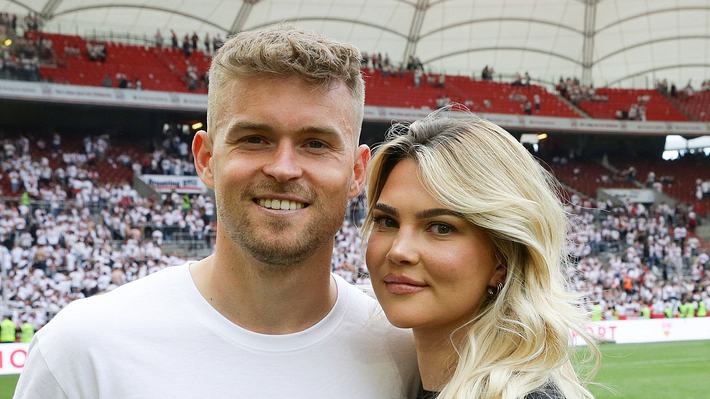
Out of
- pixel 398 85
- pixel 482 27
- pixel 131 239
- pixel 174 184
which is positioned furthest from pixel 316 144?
pixel 482 27

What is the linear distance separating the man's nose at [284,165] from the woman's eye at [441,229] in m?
0.60

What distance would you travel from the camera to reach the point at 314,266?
265 cm

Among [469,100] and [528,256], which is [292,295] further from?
[469,100]

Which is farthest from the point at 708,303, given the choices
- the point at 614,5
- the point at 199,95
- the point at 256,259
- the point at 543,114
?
the point at 256,259

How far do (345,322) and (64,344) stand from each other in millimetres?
957

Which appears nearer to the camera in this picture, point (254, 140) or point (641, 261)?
point (254, 140)

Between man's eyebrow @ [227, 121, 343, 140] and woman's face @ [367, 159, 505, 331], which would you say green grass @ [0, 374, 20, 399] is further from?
man's eyebrow @ [227, 121, 343, 140]

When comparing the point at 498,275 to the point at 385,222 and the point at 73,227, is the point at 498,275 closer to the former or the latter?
the point at 385,222

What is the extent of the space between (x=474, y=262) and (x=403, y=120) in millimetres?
24092

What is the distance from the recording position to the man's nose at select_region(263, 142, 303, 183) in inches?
92.9

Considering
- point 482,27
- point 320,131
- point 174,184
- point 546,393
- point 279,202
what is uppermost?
point 482,27

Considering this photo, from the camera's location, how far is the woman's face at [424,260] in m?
2.70

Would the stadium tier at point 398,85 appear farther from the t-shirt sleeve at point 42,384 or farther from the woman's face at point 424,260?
the t-shirt sleeve at point 42,384

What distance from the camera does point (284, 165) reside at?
7.78 feet
